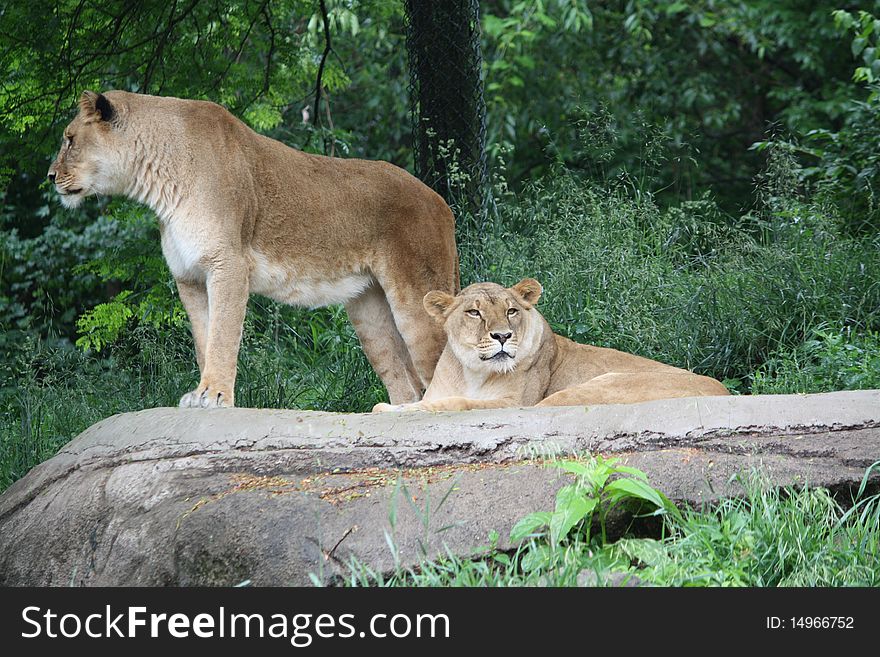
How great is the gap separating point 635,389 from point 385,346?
1.94 metres

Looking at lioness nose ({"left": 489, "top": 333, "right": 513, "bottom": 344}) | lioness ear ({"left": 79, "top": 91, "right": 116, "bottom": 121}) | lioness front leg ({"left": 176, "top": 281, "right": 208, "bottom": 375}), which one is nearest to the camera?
lioness nose ({"left": 489, "top": 333, "right": 513, "bottom": 344})

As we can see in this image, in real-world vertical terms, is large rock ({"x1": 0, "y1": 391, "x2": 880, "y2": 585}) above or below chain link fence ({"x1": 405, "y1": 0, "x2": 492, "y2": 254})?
below

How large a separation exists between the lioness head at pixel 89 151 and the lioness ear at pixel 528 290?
2.25 m

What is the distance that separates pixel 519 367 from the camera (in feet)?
20.7

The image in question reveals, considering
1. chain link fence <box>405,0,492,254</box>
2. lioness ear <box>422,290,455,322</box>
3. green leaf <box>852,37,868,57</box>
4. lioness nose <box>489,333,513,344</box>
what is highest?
green leaf <box>852,37,868,57</box>

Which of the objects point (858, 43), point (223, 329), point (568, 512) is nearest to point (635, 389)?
point (568, 512)

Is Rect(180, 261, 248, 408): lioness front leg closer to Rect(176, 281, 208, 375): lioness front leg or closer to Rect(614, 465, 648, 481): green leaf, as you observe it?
Rect(176, 281, 208, 375): lioness front leg

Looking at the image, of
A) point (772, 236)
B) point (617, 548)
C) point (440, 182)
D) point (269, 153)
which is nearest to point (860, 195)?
point (772, 236)

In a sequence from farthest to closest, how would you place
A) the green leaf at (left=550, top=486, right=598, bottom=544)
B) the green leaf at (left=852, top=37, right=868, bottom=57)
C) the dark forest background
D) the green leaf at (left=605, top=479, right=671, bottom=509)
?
1. the green leaf at (left=852, top=37, right=868, bottom=57)
2. the dark forest background
3. the green leaf at (left=605, top=479, right=671, bottom=509)
4. the green leaf at (left=550, top=486, right=598, bottom=544)

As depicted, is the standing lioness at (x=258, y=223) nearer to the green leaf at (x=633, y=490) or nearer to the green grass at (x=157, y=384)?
the green grass at (x=157, y=384)

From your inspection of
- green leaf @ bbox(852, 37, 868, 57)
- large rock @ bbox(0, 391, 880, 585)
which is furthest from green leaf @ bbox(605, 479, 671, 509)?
green leaf @ bbox(852, 37, 868, 57)

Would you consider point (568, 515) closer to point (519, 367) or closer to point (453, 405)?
point (453, 405)

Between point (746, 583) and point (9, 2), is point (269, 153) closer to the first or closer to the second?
point (9, 2)

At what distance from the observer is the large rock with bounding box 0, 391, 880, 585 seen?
14.0 feet
